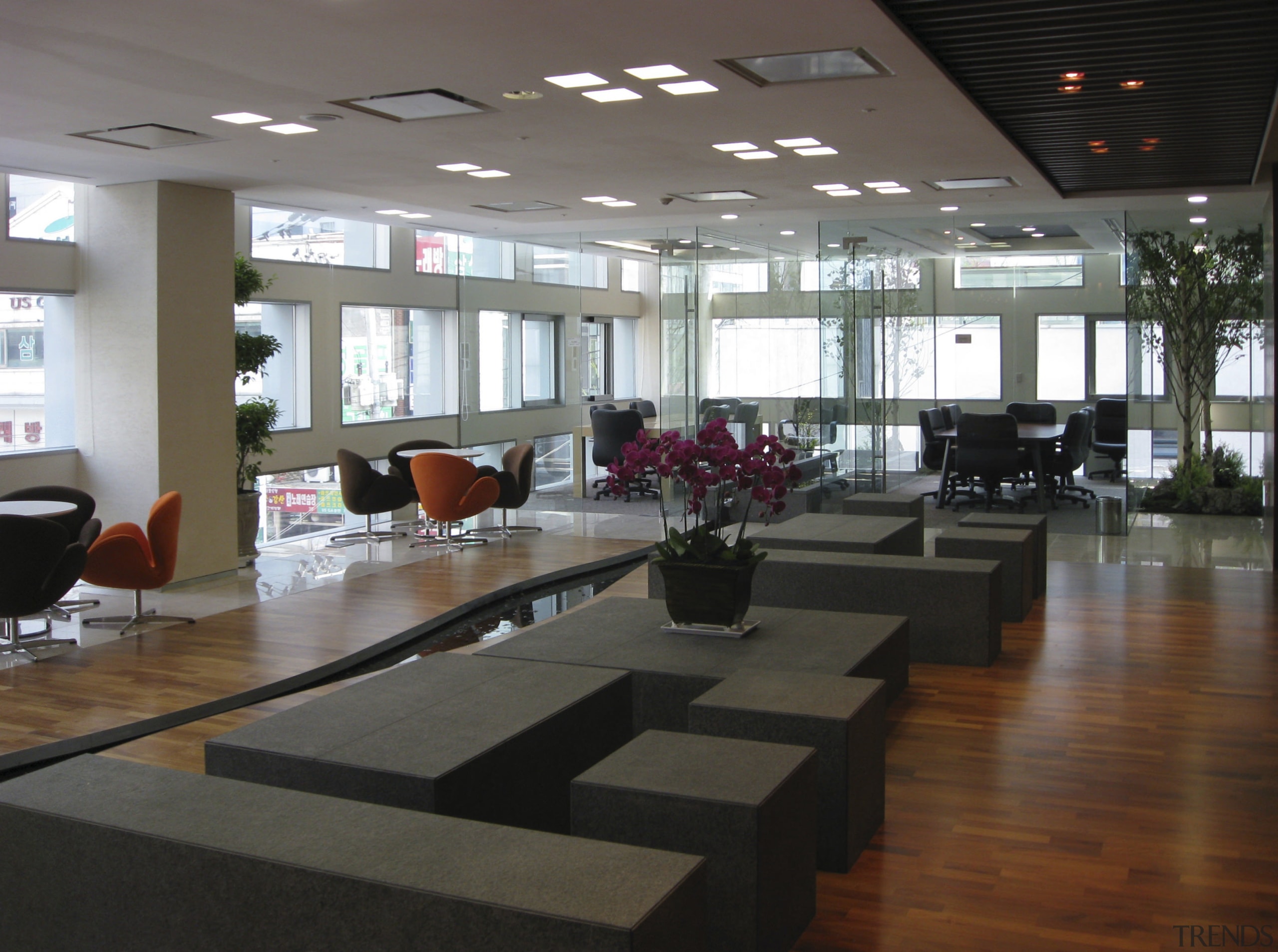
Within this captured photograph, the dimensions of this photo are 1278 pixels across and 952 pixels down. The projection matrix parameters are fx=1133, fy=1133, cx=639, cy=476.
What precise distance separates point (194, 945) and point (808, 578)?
430cm

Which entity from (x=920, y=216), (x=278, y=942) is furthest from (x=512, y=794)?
(x=920, y=216)

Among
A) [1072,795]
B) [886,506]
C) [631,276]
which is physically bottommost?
[1072,795]

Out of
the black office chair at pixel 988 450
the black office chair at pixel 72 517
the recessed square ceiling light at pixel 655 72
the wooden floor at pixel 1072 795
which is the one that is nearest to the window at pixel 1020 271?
the black office chair at pixel 988 450

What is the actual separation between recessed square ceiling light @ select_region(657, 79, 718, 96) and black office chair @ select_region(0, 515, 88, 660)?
13.3ft

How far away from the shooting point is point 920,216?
37.7ft

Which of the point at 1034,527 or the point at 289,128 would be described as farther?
the point at 1034,527

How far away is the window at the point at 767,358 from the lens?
12.2 meters

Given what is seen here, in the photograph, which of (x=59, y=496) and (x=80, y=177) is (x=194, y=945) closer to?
(x=59, y=496)

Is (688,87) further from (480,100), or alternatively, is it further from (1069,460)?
(1069,460)

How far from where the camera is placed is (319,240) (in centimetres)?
1160

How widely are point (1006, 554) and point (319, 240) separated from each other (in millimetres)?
7718

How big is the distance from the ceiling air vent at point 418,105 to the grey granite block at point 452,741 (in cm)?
314

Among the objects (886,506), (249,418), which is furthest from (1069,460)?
(249,418)

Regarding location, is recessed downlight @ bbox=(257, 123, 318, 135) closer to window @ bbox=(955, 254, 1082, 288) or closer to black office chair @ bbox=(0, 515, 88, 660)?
black office chair @ bbox=(0, 515, 88, 660)
